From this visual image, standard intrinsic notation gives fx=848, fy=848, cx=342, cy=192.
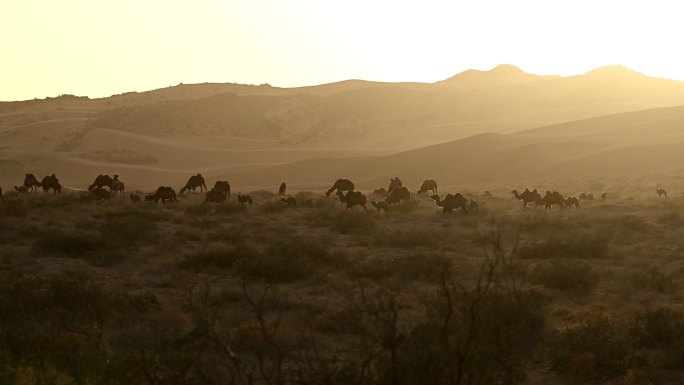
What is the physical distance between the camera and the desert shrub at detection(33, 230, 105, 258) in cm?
2036

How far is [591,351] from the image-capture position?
11359 millimetres

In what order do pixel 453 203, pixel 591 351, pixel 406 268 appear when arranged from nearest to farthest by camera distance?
1. pixel 591 351
2. pixel 406 268
3. pixel 453 203

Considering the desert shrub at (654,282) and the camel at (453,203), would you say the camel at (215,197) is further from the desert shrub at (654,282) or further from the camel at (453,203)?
the desert shrub at (654,282)

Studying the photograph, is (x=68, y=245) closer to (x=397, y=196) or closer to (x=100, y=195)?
(x=100, y=195)

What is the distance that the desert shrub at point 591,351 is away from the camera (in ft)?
35.8

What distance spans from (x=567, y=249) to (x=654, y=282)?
446 cm

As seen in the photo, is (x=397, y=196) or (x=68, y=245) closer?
(x=68, y=245)

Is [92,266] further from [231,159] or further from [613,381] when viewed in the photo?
[231,159]

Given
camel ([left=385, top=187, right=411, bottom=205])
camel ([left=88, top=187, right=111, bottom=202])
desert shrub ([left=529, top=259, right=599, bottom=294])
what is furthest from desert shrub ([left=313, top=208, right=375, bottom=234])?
camel ([left=88, top=187, right=111, bottom=202])

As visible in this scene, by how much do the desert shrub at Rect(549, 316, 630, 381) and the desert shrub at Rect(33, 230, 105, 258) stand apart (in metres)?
12.4

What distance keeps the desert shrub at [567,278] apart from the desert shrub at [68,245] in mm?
10595

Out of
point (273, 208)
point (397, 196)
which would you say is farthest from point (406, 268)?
point (397, 196)

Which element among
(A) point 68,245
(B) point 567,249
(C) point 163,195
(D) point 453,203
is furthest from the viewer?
(C) point 163,195

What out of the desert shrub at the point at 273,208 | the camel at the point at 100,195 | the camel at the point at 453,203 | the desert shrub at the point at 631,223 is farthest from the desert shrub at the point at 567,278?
the camel at the point at 100,195
